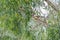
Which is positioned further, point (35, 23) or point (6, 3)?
point (35, 23)

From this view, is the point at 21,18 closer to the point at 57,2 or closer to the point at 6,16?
the point at 6,16

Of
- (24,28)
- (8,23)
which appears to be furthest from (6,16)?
(24,28)

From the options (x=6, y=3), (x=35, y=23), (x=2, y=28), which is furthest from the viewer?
(x=35, y=23)

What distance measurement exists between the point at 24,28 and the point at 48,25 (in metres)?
0.27

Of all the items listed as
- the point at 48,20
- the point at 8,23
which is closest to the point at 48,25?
the point at 48,20

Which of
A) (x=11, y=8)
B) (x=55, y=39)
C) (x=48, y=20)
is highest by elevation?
(x=11, y=8)

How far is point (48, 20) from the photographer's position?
260 centimetres

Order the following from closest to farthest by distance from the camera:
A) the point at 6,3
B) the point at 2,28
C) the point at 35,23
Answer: the point at 6,3 → the point at 2,28 → the point at 35,23

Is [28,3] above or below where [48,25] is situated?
above

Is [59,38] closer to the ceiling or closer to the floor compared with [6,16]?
closer to the floor

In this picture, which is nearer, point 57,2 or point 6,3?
point 6,3

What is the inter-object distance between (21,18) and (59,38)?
1.44ft

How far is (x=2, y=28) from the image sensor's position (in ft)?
7.91

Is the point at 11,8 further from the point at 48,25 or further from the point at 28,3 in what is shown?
the point at 48,25
